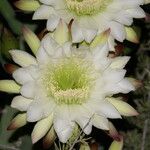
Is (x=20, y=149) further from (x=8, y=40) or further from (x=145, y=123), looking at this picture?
(x=145, y=123)

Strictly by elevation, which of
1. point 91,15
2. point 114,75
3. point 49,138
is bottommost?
point 49,138

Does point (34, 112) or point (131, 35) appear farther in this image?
point (131, 35)

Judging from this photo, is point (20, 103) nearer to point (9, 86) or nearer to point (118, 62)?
point (9, 86)

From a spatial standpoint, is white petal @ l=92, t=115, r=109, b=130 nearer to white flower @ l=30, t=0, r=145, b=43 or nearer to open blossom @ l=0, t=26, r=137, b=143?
open blossom @ l=0, t=26, r=137, b=143

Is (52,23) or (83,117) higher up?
(52,23)

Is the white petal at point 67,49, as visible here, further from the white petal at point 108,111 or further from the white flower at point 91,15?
the white petal at point 108,111

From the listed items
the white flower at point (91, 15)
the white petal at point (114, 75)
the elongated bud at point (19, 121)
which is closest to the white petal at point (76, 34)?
the white flower at point (91, 15)

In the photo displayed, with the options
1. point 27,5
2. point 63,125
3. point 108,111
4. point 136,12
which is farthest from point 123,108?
point 27,5
